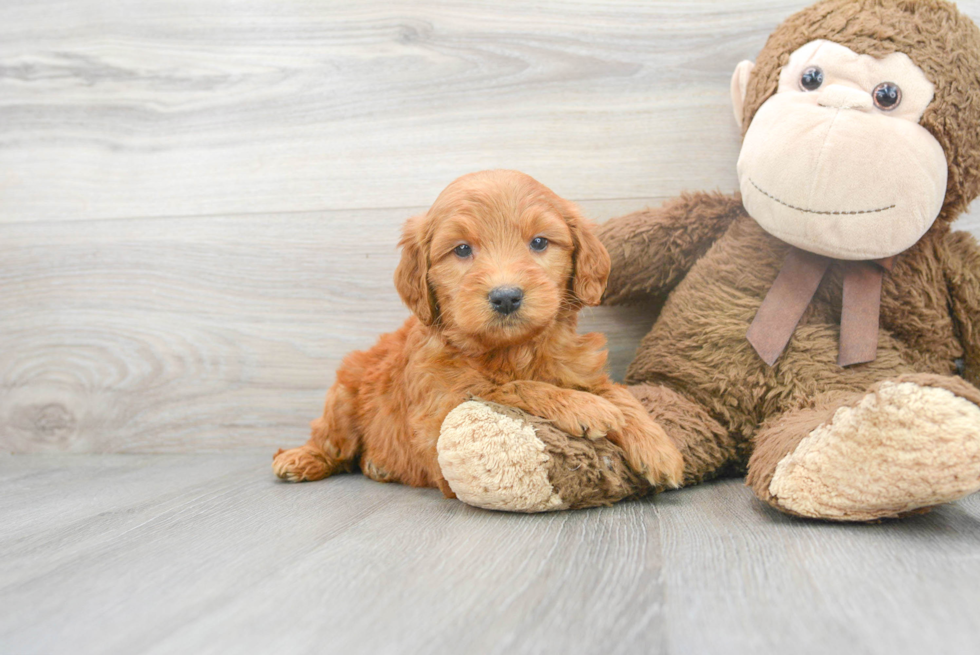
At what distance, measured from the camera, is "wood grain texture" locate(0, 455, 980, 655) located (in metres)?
0.74

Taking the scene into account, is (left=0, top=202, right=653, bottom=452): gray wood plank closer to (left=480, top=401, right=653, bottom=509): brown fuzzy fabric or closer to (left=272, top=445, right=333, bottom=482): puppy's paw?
(left=272, top=445, right=333, bottom=482): puppy's paw

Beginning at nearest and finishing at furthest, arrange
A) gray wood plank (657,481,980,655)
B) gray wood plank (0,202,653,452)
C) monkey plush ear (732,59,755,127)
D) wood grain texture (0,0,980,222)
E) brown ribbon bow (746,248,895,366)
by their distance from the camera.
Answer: gray wood plank (657,481,980,655) < brown ribbon bow (746,248,895,366) < monkey plush ear (732,59,755,127) < wood grain texture (0,0,980,222) < gray wood plank (0,202,653,452)

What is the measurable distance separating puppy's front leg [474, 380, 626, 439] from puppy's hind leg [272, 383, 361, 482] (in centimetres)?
49

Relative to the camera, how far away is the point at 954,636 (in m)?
0.70

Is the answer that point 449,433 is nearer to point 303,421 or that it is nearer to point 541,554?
point 541,554

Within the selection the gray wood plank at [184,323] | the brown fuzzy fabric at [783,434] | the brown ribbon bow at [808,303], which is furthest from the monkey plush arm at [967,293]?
the gray wood plank at [184,323]

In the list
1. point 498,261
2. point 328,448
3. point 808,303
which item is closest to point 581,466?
point 498,261

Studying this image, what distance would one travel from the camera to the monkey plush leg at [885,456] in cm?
96

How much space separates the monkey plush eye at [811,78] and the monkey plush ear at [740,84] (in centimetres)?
16

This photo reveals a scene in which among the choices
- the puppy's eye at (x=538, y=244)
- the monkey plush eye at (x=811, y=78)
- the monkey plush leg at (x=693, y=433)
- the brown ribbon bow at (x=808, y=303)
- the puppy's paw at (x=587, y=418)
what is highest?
the monkey plush eye at (x=811, y=78)

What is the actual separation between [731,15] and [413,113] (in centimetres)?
86

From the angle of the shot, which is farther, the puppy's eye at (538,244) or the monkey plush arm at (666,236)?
the monkey plush arm at (666,236)

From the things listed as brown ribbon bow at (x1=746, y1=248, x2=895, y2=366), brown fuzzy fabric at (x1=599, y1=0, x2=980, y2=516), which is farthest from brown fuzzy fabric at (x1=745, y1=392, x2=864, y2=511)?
brown ribbon bow at (x1=746, y1=248, x2=895, y2=366)

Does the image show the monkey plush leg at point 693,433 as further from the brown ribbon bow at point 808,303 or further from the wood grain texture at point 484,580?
the brown ribbon bow at point 808,303
